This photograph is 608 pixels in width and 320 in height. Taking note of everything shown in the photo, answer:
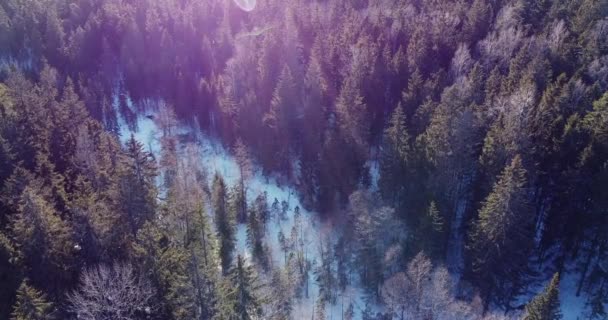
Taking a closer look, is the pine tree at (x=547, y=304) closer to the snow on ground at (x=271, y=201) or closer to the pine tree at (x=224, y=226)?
the snow on ground at (x=271, y=201)

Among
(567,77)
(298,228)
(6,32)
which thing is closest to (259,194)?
(298,228)

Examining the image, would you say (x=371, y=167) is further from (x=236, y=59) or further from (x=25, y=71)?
(x=25, y=71)

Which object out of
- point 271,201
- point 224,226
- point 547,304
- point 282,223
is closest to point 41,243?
point 224,226

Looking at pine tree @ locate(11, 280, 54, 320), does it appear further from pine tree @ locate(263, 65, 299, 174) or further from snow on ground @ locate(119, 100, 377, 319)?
pine tree @ locate(263, 65, 299, 174)

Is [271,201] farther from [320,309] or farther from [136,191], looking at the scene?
[136,191]

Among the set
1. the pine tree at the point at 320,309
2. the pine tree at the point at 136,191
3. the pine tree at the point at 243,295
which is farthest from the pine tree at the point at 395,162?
the pine tree at the point at 136,191

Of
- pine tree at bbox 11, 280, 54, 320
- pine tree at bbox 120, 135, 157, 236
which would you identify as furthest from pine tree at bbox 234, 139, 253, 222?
pine tree at bbox 11, 280, 54, 320
